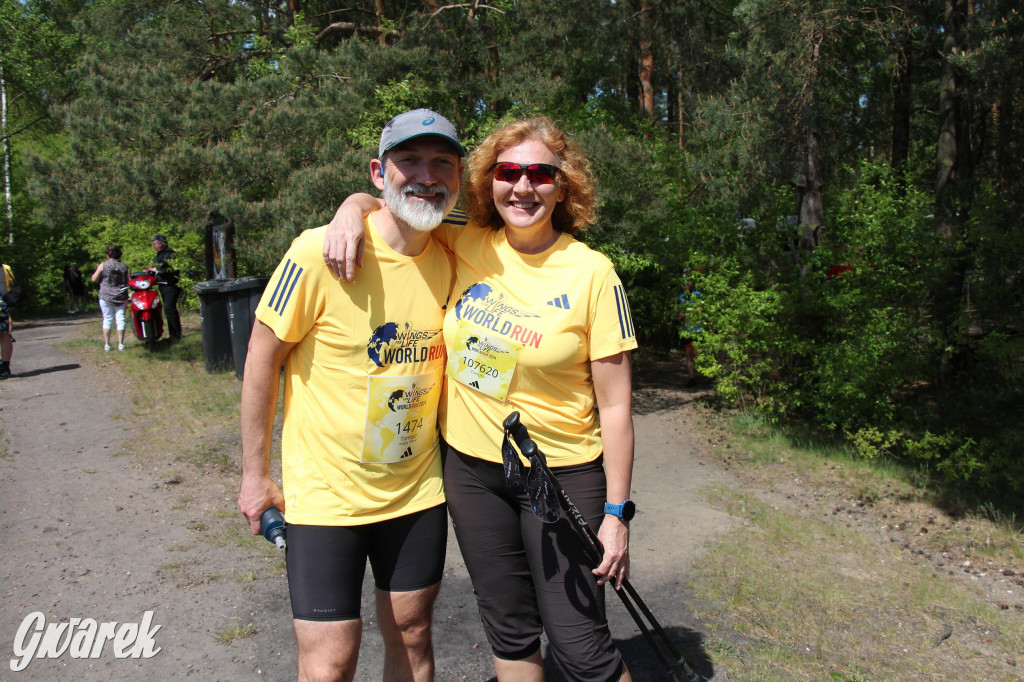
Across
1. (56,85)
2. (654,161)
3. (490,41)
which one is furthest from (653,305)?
(56,85)

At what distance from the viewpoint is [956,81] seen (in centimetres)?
862

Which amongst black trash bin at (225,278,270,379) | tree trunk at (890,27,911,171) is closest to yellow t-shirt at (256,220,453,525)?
black trash bin at (225,278,270,379)

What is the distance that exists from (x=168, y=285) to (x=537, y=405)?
11.3 meters

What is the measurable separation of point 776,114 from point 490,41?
192 inches

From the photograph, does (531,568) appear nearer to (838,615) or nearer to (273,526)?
(273,526)

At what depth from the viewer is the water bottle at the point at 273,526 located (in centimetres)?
233

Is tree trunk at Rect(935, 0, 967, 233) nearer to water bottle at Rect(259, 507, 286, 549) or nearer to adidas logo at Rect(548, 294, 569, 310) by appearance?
adidas logo at Rect(548, 294, 569, 310)

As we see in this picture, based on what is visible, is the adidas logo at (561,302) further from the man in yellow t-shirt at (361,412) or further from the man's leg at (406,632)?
the man's leg at (406,632)

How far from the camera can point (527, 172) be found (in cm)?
249

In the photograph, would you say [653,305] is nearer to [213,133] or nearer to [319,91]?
[319,91]

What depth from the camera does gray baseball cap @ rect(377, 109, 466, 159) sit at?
237cm

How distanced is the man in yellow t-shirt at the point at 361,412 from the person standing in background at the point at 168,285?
35.5ft

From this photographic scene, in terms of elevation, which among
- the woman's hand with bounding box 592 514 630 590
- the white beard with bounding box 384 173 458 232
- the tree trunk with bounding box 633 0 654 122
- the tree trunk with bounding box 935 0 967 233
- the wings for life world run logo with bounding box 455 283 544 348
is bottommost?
the woman's hand with bounding box 592 514 630 590

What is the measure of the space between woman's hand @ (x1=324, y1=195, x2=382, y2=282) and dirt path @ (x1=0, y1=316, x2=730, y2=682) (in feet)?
6.51
